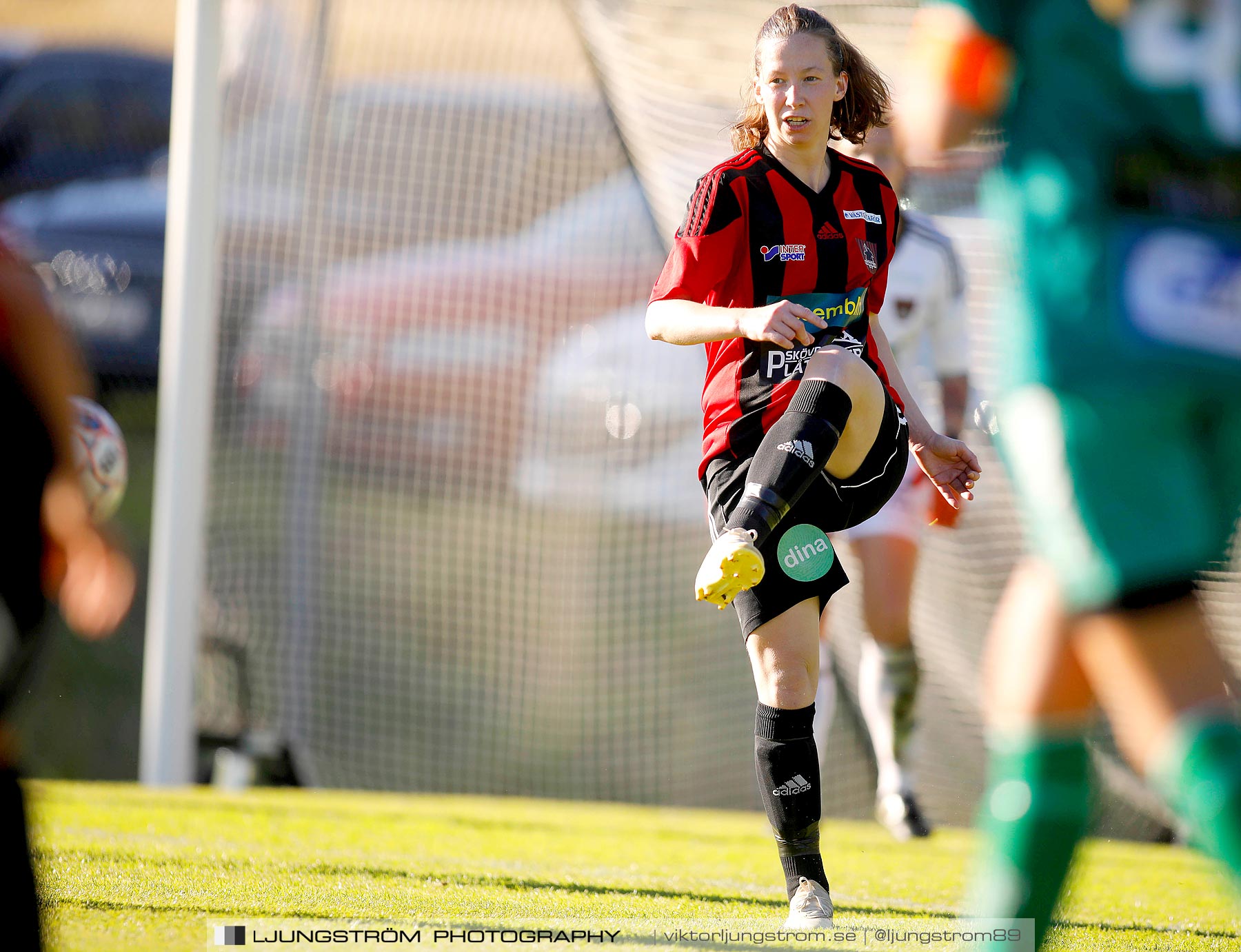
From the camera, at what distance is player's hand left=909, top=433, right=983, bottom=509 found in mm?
2674

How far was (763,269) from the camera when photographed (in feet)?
8.84

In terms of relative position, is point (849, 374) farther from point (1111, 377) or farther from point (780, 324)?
point (1111, 377)

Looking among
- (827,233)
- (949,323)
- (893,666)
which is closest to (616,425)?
(949,323)

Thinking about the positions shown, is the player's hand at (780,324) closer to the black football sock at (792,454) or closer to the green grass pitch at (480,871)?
the black football sock at (792,454)

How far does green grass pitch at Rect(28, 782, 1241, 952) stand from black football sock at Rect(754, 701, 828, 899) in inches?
8.7

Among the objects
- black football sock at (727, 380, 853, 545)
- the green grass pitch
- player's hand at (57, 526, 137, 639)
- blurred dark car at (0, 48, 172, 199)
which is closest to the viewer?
player's hand at (57, 526, 137, 639)

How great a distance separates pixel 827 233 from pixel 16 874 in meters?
1.92

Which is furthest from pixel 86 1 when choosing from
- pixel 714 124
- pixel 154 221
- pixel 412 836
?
pixel 412 836

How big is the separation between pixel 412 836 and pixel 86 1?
8.99 m

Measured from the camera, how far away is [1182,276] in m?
1.47

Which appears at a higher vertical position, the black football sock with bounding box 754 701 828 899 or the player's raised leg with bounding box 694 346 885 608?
the player's raised leg with bounding box 694 346 885 608

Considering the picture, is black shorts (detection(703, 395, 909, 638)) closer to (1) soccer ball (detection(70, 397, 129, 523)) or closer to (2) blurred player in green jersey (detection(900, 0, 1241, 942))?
(2) blurred player in green jersey (detection(900, 0, 1241, 942))

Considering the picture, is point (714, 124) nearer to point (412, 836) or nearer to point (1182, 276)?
point (412, 836)

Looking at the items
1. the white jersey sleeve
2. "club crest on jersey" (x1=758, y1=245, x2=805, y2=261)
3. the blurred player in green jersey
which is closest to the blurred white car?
the white jersey sleeve
